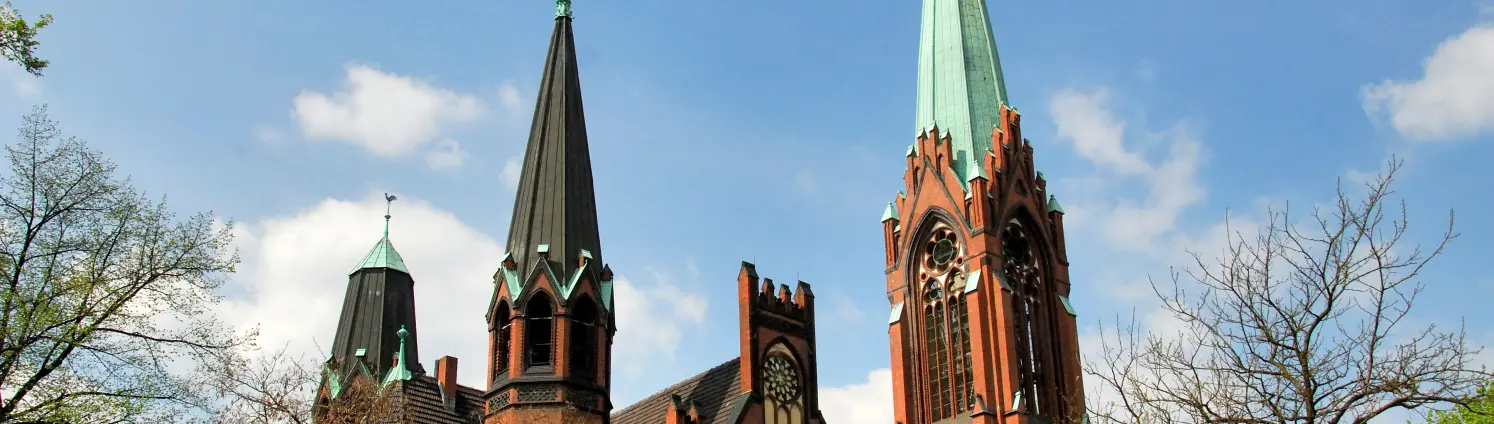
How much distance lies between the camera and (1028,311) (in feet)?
176

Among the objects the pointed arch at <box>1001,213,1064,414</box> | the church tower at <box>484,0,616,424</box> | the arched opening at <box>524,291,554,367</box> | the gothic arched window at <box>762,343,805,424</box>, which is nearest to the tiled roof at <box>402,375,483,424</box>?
the church tower at <box>484,0,616,424</box>

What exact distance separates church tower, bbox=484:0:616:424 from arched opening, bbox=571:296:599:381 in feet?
0.08

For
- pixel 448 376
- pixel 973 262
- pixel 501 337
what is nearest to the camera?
pixel 501 337

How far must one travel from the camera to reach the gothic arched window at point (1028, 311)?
168ft

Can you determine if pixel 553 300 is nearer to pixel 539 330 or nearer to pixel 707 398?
pixel 539 330

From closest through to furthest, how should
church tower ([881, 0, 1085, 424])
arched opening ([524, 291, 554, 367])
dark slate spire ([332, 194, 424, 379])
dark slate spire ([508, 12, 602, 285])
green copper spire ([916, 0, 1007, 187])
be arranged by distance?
arched opening ([524, 291, 554, 367]) < dark slate spire ([508, 12, 602, 285]) < dark slate spire ([332, 194, 424, 379]) < church tower ([881, 0, 1085, 424]) < green copper spire ([916, 0, 1007, 187])

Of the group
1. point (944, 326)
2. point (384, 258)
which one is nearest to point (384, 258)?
point (384, 258)

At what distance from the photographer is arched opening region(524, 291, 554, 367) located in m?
35.5

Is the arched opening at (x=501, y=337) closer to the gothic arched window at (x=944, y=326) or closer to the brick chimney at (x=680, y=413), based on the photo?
the brick chimney at (x=680, y=413)

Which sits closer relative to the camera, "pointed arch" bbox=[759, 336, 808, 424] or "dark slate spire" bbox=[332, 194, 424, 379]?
"pointed arch" bbox=[759, 336, 808, 424]

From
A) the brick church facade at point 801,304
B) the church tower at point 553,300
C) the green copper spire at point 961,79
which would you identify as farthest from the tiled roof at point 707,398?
the green copper spire at point 961,79

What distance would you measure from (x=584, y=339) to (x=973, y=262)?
20.7m

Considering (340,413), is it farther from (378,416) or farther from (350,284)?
(350,284)

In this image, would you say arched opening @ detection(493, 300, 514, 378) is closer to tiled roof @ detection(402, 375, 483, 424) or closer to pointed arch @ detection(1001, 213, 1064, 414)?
tiled roof @ detection(402, 375, 483, 424)
